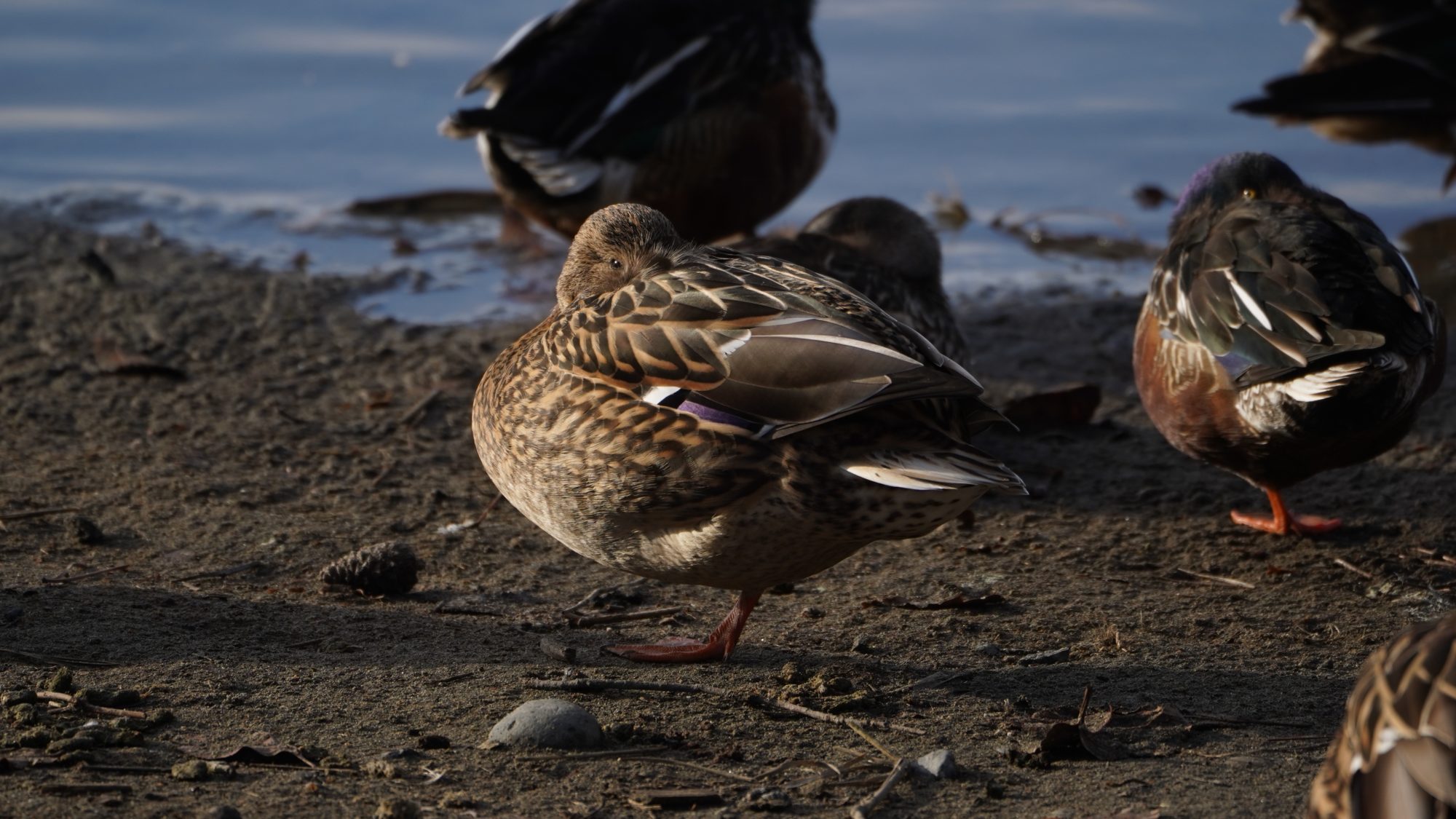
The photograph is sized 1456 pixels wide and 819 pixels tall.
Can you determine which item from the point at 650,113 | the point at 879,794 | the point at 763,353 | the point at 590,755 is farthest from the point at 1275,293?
the point at 650,113

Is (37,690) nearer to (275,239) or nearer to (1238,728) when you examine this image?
(1238,728)

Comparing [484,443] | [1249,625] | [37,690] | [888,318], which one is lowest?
[1249,625]

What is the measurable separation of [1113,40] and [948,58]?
1.19m

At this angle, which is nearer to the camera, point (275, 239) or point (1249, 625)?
point (1249, 625)

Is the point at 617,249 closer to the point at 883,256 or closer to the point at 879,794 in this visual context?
the point at 879,794

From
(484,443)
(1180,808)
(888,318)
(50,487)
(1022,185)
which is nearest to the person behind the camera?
(1180,808)

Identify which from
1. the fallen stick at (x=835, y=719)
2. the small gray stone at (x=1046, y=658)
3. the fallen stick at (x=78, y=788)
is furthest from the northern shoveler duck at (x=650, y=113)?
the fallen stick at (x=78, y=788)

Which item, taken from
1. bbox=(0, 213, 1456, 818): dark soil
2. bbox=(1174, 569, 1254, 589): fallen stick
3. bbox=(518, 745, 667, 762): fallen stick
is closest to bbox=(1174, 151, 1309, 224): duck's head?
bbox=(0, 213, 1456, 818): dark soil

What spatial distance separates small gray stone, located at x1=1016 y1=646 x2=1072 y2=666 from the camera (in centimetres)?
397

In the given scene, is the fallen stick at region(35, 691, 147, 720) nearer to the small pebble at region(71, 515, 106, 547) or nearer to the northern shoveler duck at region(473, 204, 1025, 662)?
the northern shoveler duck at region(473, 204, 1025, 662)

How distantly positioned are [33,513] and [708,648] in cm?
222

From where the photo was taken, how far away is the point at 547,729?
10.9 ft

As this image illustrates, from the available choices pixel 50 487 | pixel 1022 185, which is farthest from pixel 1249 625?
pixel 1022 185

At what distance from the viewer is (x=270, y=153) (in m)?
9.84
